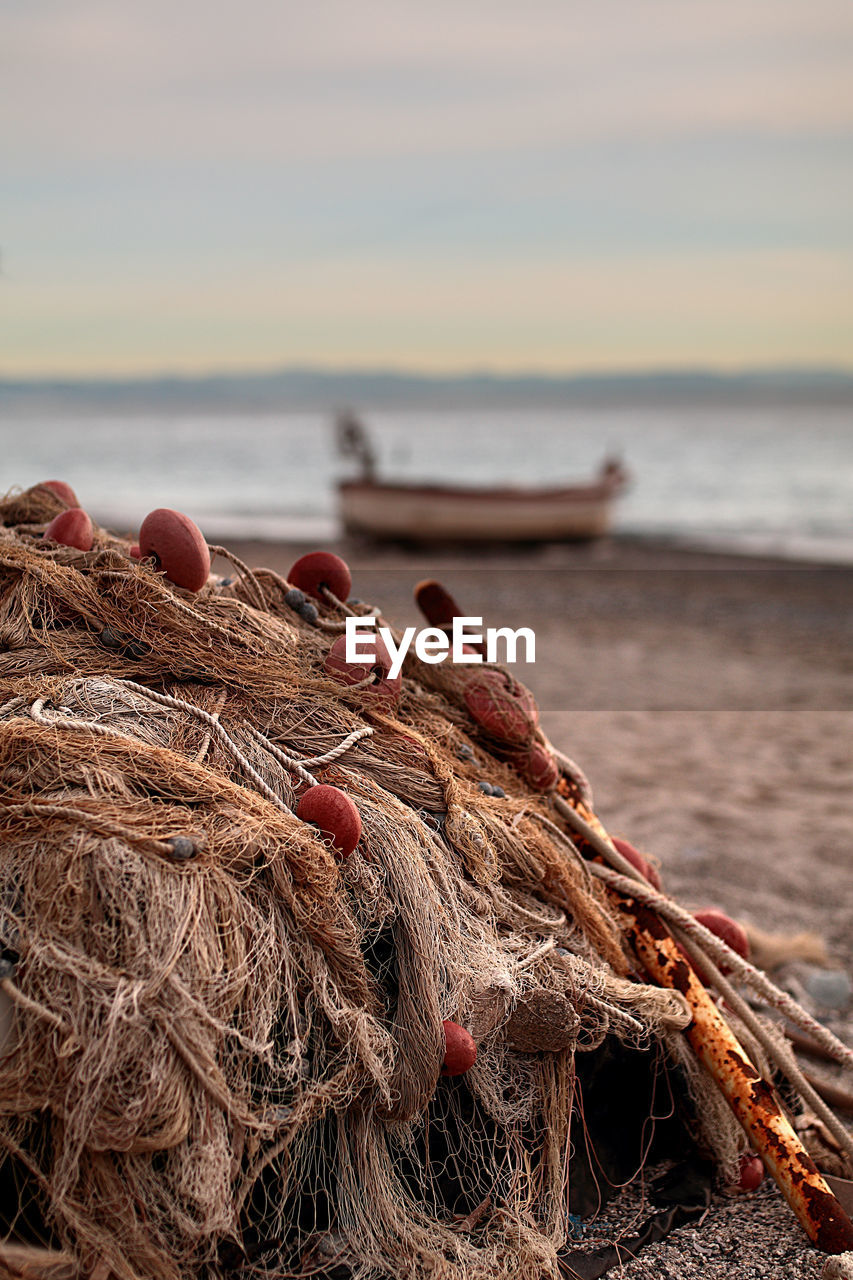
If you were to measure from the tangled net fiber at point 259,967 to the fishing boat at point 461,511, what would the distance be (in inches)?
680

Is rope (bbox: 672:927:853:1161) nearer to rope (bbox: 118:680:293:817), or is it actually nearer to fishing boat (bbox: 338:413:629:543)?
rope (bbox: 118:680:293:817)

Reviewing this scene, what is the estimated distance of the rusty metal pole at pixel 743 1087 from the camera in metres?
2.50

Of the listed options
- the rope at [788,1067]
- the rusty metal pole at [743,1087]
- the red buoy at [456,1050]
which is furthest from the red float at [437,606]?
the red buoy at [456,1050]

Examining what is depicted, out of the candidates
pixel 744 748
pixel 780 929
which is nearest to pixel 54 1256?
pixel 780 929

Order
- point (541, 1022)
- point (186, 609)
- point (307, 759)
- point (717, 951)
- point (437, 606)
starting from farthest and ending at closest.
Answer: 1. point (437, 606)
2. point (717, 951)
3. point (186, 609)
4. point (307, 759)
5. point (541, 1022)

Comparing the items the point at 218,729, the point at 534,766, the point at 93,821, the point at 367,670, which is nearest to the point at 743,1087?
the point at 534,766

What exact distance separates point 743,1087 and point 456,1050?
2.90ft

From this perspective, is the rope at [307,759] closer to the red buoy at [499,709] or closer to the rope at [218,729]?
the rope at [218,729]

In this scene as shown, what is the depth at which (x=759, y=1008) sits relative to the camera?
393 centimetres

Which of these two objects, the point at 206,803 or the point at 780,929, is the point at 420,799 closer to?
the point at 206,803

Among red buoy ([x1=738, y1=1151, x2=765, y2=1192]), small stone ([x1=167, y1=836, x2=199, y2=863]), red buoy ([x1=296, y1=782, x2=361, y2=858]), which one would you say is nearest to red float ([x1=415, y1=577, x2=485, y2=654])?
red buoy ([x1=296, y1=782, x2=361, y2=858])

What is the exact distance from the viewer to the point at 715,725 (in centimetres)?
803

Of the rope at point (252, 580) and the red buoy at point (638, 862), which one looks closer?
the rope at point (252, 580)

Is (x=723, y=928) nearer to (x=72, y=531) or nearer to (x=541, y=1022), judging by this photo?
(x=541, y=1022)
